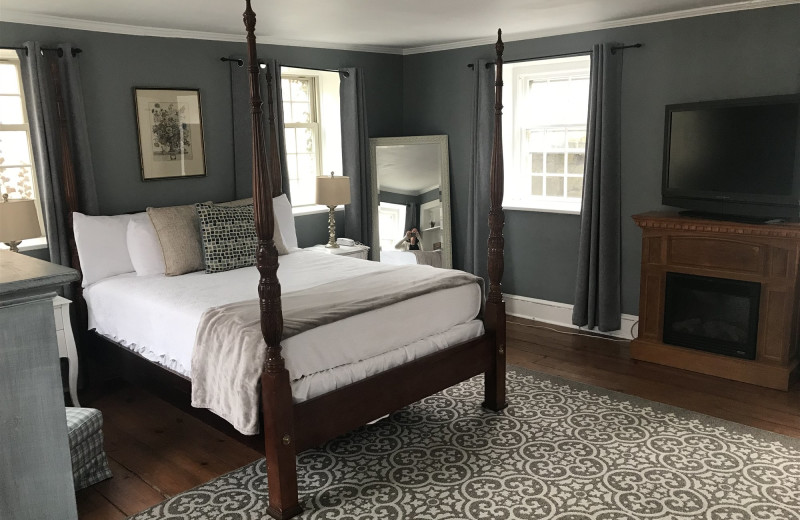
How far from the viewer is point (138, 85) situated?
4.49 metres

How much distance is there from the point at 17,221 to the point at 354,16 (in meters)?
2.38

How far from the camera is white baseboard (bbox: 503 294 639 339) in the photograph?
5051mm

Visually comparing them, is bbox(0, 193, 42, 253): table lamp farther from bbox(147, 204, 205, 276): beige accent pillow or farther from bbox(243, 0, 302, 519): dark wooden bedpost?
bbox(243, 0, 302, 519): dark wooden bedpost

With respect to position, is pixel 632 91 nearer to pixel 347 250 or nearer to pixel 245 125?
pixel 347 250

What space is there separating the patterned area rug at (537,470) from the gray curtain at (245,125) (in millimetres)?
2281

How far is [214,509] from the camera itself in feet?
9.44

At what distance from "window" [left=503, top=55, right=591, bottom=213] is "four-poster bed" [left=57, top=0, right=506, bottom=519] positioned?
1867 mm

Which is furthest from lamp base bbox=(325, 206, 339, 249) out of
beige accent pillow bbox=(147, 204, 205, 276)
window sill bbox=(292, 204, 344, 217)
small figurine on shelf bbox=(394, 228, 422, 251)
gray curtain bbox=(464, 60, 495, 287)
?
beige accent pillow bbox=(147, 204, 205, 276)

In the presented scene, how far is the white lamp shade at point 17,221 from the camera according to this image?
11.8ft

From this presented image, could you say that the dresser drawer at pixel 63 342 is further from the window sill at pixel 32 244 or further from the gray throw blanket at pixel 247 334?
the gray throw blanket at pixel 247 334

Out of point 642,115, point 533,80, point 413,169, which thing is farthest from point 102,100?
point 642,115

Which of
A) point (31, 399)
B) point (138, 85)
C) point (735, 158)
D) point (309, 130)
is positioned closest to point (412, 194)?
point (309, 130)

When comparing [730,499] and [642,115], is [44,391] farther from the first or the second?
[642,115]

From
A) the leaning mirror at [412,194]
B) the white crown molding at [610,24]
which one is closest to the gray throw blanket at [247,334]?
the leaning mirror at [412,194]
